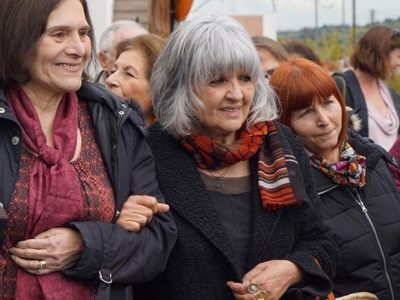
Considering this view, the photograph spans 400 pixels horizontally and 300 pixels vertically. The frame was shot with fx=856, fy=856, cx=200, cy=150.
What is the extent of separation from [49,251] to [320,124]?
1675mm

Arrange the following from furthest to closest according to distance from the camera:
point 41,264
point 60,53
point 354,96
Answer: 1. point 354,96
2. point 60,53
3. point 41,264

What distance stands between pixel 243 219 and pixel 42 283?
3.10 ft

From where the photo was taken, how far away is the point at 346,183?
396 centimetres

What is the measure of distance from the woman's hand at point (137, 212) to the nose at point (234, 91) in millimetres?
591

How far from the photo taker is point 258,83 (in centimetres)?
365

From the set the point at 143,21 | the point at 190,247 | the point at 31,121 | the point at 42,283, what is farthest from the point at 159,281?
the point at 143,21

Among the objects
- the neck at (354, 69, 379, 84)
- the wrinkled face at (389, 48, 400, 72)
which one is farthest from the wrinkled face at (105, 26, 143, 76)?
the wrinkled face at (389, 48, 400, 72)

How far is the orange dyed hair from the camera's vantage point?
4047 millimetres

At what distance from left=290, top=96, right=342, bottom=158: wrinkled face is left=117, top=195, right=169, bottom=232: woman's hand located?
1.23 meters

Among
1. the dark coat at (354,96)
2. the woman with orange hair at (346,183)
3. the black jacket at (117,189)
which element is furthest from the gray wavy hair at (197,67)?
the dark coat at (354,96)

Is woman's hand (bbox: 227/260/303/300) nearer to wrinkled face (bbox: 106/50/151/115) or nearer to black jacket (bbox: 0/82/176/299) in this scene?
black jacket (bbox: 0/82/176/299)

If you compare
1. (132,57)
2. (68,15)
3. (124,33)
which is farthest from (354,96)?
(68,15)

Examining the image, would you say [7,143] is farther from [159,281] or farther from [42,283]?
[159,281]

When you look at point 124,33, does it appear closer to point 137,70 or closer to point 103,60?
point 103,60
